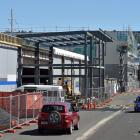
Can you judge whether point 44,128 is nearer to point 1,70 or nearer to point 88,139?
point 88,139

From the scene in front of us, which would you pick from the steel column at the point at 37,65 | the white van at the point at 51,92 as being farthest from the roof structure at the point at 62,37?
the white van at the point at 51,92

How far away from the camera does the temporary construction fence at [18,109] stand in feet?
80.6

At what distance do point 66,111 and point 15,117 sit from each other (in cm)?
569

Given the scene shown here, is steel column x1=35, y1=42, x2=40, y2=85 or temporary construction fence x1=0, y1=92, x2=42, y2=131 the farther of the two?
steel column x1=35, y1=42, x2=40, y2=85

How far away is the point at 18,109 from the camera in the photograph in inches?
1046

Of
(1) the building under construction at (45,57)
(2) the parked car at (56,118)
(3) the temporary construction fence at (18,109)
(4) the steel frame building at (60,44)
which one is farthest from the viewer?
(4) the steel frame building at (60,44)

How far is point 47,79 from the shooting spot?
60344mm

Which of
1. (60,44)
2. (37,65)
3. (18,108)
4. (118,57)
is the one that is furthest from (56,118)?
(118,57)

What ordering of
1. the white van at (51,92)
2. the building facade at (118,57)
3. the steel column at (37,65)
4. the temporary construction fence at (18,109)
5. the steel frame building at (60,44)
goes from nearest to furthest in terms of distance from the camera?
the temporary construction fence at (18,109)
the white van at (51,92)
the steel frame building at (60,44)
the steel column at (37,65)
the building facade at (118,57)

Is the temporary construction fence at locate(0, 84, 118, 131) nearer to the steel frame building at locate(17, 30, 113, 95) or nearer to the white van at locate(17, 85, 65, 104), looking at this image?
the white van at locate(17, 85, 65, 104)

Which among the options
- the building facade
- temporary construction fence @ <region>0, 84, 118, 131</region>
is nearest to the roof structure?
temporary construction fence @ <region>0, 84, 118, 131</region>

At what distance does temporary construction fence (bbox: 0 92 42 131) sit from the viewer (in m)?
24.6

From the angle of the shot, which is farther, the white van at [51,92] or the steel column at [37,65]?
the steel column at [37,65]

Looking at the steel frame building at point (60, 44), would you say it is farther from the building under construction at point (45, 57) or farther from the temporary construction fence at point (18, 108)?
the temporary construction fence at point (18, 108)
